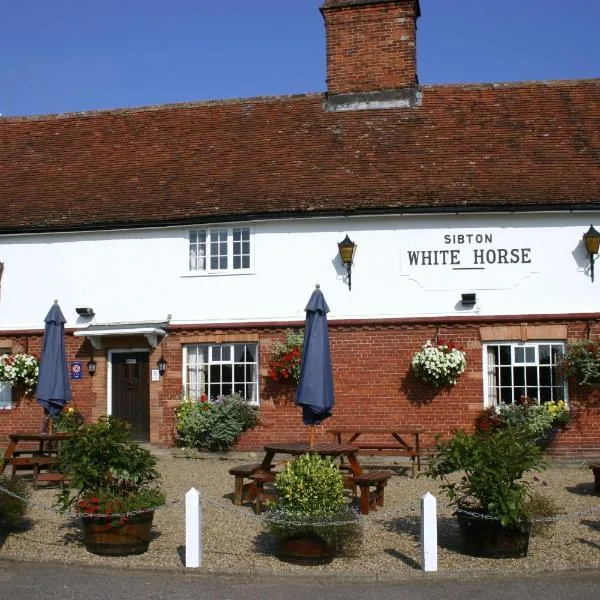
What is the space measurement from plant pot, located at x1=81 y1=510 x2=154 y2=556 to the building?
7.91 meters

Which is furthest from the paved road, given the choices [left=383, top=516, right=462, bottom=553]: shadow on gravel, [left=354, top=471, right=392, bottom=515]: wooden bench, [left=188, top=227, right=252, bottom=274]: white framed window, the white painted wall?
[left=188, top=227, right=252, bottom=274]: white framed window

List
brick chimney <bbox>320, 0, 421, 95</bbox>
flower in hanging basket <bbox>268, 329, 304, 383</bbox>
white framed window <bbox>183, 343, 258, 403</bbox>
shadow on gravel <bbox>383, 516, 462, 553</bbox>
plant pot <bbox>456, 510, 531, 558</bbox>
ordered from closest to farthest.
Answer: plant pot <bbox>456, 510, 531, 558</bbox>, shadow on gravel <bbox>383, 516, 462, 553</bbox>, flower in hanging basket <bbox>268, 329, 304, 383</bbox>, white framed window <bbox>183, 343, 258, 403</bbox>, brick chimney <bbox>320, 0, 421, 95</bbox>

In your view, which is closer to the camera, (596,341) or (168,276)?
(596,341)

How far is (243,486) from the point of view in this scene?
1238cm

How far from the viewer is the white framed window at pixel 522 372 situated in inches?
654

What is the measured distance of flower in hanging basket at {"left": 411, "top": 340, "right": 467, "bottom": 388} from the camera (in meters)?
16.3

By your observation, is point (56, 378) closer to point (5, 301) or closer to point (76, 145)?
point (5, 301)

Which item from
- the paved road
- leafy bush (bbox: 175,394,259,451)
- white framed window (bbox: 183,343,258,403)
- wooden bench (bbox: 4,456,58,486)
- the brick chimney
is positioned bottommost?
the paved road

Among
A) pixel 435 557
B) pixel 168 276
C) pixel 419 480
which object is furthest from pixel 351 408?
pixel 435 557

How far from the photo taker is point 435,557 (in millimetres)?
8805

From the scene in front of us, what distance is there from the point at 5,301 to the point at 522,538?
41.5 ft

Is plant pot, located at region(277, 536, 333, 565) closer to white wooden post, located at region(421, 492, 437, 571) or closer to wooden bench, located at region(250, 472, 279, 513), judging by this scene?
white wooden post, located at region(421, 492, 437, 571)

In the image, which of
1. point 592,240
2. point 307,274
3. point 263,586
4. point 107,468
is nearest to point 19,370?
point 307,274

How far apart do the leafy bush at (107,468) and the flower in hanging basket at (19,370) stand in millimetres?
8451
